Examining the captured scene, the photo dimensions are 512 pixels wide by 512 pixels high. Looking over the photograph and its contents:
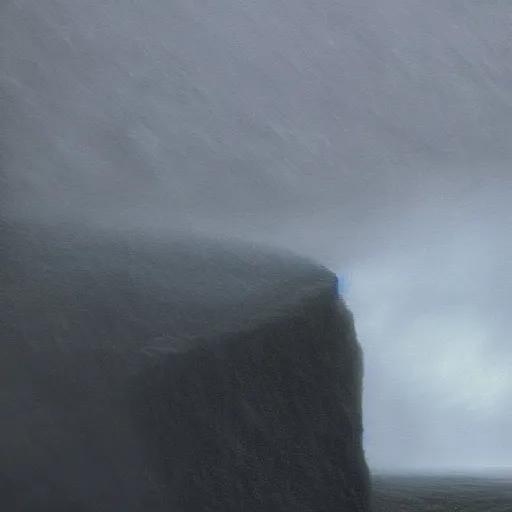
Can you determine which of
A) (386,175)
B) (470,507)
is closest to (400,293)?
(386,175)

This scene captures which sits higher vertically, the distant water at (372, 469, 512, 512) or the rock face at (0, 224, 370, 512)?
the rock face at (0, 224, 370, 512)

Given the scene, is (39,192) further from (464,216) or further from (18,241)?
(464,216)

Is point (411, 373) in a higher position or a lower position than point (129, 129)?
lower

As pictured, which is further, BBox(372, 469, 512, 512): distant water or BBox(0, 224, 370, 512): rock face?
BBox(372, 469, 512, 512): distant water

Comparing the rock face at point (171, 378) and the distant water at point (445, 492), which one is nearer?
the rock face at point (171, 378)

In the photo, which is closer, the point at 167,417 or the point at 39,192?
the point at 167,417

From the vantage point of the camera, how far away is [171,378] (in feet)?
5.34

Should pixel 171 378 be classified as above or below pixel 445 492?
above

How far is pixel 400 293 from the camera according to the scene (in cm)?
196

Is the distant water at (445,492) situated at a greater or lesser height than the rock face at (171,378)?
lesser

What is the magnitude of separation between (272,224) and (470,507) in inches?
28.7

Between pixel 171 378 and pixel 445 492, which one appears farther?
pixel 445 492

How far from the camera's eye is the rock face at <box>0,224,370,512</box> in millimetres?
1504

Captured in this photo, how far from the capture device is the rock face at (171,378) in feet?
4.93
